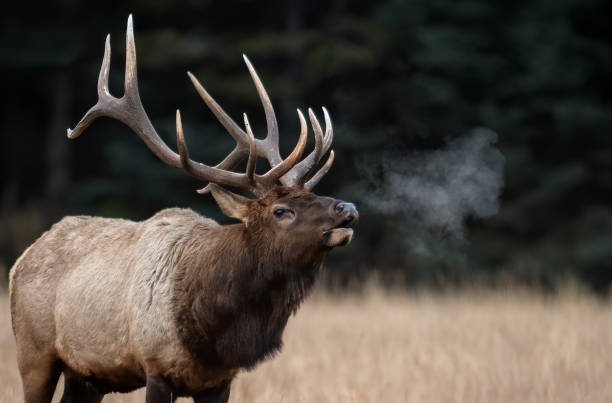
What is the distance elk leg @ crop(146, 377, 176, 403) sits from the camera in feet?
13.9

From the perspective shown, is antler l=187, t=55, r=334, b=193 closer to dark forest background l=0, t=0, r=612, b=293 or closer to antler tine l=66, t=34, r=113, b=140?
antler tine l=66, t=34, r=113, b=140

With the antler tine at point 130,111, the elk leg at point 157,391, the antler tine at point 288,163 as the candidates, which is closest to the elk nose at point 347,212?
the antler tine at point 288,163

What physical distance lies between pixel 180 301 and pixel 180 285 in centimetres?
10

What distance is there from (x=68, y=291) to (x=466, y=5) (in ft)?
40.4

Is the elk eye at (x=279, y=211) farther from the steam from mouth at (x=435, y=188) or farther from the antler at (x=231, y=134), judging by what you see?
the steam from mouth at (x=435, y=188)

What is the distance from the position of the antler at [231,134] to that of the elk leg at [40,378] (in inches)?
49.8

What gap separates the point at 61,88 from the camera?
16359 millimetres

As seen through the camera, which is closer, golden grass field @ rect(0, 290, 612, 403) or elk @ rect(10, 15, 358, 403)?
elk @ rect(10, 15, 358, 403)

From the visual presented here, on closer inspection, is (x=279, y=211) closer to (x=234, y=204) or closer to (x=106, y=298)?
(x=234, y=204)

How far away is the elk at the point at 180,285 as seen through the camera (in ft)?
14.0

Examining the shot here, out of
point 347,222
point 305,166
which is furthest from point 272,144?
point 347,222

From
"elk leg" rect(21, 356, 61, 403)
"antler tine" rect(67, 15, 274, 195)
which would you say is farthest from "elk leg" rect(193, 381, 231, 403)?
"antler tine" rect(67, 15, 274, 195)

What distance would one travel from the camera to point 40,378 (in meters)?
4.84

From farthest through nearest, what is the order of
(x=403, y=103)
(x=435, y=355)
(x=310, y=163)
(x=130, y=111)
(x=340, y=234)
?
(x=403, y=103)
(x=435, y=355)
(x=130, y=111)
(x=310, y=163)
(x=340, y=234)
